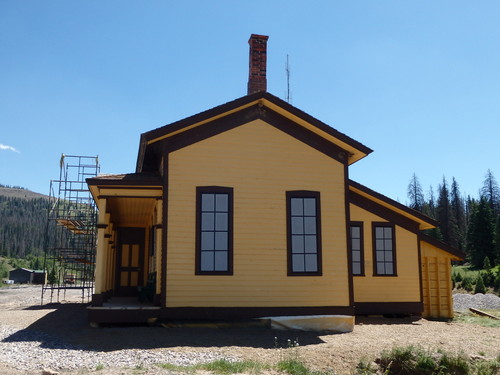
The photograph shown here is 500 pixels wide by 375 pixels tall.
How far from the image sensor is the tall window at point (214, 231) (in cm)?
1352

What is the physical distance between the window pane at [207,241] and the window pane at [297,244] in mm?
2246

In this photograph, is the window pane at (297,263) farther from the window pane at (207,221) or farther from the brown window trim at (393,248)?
the brown window trim at (393,248)

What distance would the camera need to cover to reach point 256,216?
46.0ft

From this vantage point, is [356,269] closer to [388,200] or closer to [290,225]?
[388,200]

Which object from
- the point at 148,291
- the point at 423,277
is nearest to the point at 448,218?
the point at 423,277

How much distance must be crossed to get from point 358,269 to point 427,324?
8.73 feet

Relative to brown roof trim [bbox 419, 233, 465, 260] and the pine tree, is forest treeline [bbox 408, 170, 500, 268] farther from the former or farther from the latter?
brown roof trim [bbox 419, 233, 465, 260]

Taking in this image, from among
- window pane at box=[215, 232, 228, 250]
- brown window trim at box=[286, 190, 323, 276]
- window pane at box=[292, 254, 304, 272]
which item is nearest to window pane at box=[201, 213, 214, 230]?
window pane at box=[215, 232, 228, 250]

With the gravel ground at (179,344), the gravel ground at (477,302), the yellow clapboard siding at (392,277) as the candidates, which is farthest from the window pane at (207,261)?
the gravel ground at (477,302)

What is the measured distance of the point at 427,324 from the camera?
53.1 ft

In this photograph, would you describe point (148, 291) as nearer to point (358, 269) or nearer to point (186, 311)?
point (186, 311)

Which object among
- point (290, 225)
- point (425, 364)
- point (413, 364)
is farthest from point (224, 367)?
point (290, 225)

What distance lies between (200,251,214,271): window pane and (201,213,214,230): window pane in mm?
652

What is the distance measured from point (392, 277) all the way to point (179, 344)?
29.2 feet
